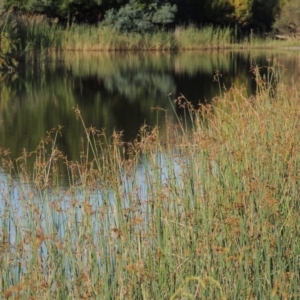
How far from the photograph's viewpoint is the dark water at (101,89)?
10055mm

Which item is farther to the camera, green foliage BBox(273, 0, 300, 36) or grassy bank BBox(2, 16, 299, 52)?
green foliage BBox(273, 0, 300, 36)

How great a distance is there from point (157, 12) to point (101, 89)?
1249cm

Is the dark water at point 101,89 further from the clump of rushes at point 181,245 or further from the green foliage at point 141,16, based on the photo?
the green foliage at point 141,16

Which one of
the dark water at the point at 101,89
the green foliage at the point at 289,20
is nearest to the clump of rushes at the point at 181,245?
the dark water at the point at 101,89

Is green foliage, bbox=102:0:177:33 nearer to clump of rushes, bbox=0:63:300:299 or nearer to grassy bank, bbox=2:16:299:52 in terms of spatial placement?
grassy bank, bbox=2:16:299:52

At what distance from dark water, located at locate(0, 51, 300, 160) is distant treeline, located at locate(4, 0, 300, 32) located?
2705mm

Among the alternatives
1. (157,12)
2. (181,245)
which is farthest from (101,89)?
(157,12)

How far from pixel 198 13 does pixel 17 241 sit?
2848 centimetres

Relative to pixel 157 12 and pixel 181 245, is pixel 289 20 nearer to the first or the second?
pixel 157 12

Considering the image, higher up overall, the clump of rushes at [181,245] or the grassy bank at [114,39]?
the clump of rushes at [181,245]

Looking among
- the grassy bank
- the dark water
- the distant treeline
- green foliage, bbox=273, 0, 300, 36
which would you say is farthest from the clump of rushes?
green foliage, bbox=273, 0, 300, 36

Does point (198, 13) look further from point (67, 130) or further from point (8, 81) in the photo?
point (67, 130)

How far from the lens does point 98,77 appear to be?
17672 mm

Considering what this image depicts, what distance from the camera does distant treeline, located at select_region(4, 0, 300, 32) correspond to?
2677cm
